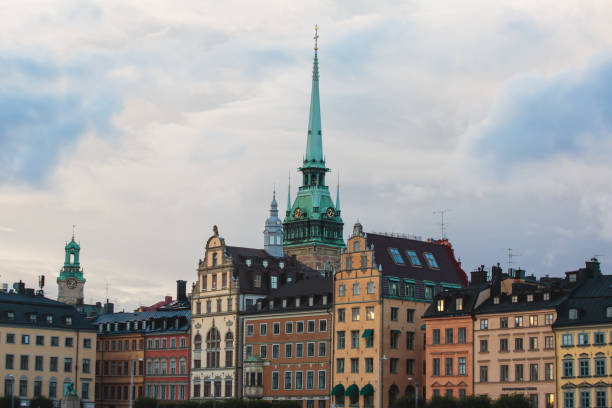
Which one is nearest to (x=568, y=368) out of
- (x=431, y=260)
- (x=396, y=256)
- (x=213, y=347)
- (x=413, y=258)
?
(x=396, y=256)

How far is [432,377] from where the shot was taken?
5507 inches

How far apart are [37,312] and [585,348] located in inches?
3341

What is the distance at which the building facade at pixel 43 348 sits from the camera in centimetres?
17125

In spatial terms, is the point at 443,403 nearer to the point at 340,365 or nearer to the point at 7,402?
the point at 340,365

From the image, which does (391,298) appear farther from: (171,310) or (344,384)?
(171,310)

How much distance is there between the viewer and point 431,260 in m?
158

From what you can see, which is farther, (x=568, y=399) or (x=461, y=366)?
(x=461, y=366)

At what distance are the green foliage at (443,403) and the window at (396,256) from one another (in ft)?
79.7

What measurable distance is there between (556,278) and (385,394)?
24.0 meters

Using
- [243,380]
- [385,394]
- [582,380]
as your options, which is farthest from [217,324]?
[582,380]

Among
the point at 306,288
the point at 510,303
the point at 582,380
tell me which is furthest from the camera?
the point at 306,288

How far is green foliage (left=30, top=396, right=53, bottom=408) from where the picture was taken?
166 meters

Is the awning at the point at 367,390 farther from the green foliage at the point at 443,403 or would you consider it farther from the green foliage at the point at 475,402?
the green foliage at the point at 475,402

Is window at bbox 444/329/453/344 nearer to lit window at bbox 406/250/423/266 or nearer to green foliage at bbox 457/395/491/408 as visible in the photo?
green foliage at bbox 457/395/491/408
